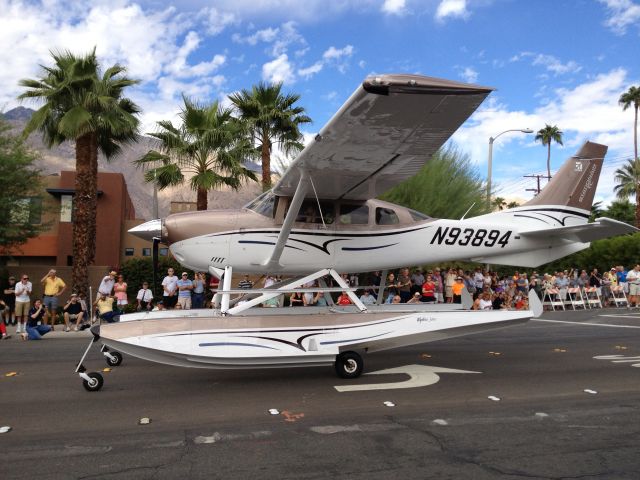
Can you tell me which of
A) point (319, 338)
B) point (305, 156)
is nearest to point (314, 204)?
point (305, 156)

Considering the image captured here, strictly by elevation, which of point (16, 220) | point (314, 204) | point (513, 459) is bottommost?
point (513, 459)

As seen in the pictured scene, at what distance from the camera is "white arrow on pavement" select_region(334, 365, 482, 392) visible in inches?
271

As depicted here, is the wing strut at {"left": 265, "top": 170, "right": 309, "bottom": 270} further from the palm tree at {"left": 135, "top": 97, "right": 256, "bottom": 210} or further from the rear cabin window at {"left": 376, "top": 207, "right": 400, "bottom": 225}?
the palm tree at {"left": 135, "top": 97, "right": 256, "bottom": 210}

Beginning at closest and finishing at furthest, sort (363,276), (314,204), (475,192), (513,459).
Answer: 1. (513,459)
2. (314,204)
3. (363,276)
4. (475,192)

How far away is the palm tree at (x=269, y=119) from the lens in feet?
77.5

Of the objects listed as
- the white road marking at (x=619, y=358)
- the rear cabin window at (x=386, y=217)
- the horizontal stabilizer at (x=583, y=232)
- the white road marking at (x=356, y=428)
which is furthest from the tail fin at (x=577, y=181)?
the white road marking at (x=356, y=428)

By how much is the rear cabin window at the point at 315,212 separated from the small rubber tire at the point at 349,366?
2.36 m

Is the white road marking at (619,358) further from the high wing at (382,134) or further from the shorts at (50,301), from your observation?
the shorts at (50,301)

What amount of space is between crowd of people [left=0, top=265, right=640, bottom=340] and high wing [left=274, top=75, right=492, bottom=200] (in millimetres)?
2428

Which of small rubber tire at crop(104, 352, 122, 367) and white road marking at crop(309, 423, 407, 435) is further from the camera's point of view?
small rubber tire at crop(104, 352, 122, 367)

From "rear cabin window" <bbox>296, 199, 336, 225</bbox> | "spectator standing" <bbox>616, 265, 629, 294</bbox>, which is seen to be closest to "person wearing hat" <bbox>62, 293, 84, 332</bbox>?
"rear cabin window" <bbox>296, 199, 336, 225</bbox>

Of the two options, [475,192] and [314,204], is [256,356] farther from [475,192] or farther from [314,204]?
[475,192]

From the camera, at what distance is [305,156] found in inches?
274

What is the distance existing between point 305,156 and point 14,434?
4.49 m
